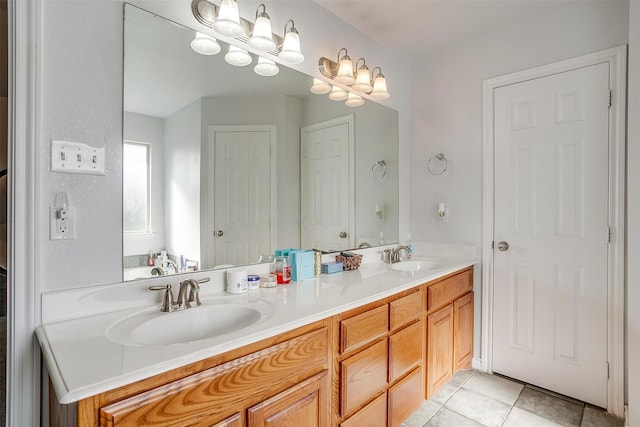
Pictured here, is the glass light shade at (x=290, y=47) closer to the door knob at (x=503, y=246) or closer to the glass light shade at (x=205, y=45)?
the glass light shade at (x=205, y=45)

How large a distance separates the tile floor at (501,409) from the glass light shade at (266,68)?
208cm

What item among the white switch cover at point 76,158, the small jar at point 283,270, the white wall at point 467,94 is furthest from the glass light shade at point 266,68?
the white wall at point 467,94

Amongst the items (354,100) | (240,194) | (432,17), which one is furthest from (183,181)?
(432,17)

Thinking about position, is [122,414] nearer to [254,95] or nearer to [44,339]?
[44,339]

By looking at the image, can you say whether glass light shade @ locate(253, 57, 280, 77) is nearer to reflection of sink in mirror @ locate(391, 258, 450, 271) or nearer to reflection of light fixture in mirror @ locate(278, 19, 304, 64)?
reflection of light fixture in mirror @ locate(278, 19, 304, 64)

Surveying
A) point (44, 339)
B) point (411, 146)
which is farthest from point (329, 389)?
point (411, 146)

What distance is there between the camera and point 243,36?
156 cm

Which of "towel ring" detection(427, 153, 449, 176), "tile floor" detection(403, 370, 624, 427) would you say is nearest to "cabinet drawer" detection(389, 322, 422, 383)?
"tile floor" detection(403, 370, 624, 427)

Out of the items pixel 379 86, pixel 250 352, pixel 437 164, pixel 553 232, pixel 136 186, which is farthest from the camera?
pixel 437 164

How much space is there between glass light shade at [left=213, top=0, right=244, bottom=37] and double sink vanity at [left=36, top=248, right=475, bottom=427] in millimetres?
1076

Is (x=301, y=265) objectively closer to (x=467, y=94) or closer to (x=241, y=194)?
(x=241, y=194)

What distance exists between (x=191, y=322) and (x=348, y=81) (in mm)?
1653

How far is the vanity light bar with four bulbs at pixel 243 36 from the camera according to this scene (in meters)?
1.41

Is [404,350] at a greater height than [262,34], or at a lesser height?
lesser
